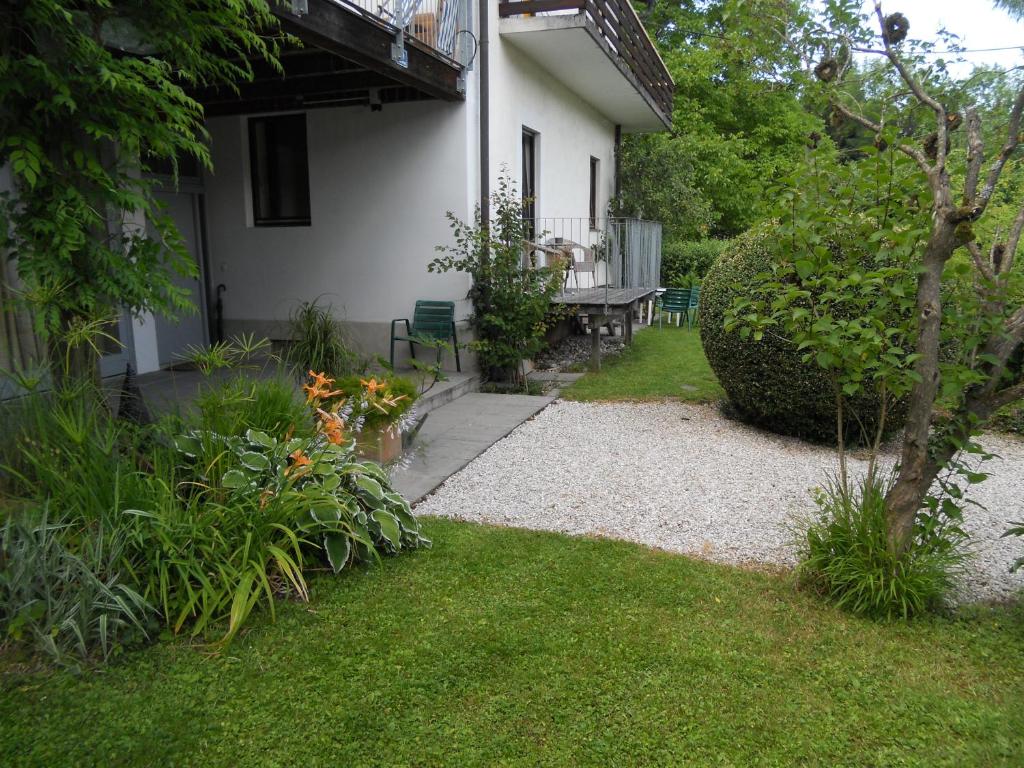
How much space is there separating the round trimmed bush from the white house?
310cm

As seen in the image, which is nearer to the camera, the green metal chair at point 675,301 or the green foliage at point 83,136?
the green foliage at point 83,136

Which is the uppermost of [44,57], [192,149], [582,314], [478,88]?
[478,88]

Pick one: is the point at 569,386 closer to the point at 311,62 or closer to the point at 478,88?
the point at 478,88

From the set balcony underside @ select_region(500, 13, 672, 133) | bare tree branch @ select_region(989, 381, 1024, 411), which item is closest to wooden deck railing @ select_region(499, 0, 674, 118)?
balcony underside @ select_region(500, 13, 672, 133)

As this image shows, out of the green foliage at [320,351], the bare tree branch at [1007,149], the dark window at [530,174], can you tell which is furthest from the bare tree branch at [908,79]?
the dark window at [530,174]

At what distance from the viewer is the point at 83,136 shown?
393cm

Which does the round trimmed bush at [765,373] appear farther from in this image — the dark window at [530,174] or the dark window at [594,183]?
the dark window at [594,183]

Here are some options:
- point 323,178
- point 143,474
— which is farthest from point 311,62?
point 143,474

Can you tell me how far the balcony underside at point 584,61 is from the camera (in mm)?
8805

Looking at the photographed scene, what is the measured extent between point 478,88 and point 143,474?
636 cm

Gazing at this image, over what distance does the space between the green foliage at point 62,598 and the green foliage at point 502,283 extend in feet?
17.7

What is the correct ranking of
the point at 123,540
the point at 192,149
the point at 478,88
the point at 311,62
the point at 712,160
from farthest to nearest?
the point at 712,160 → the point at 478,88 → the point at 311,62 → the point at 192,149 → the point at 123,540

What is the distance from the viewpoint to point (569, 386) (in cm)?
898

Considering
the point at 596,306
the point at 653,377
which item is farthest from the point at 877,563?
the point at 596,306
